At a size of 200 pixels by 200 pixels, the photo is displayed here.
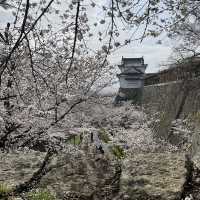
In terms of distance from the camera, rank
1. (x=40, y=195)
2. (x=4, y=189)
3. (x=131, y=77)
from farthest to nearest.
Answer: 1. (x=131, y=77)
2. (x=4, y=189)
3. (x=40, y=195)

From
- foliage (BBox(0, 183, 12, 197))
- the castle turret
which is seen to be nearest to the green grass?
foliage (BBox(0, 183, 12, 197))

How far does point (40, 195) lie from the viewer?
7227mm

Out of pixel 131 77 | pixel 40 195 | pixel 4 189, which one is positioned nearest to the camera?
pixel 40 195

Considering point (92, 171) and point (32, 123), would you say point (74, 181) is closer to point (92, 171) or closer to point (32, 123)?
point (92, 171)

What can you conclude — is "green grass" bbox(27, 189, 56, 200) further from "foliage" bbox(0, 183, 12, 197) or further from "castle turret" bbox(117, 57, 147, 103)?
"castle turret" bbox(117, 57, 147, 103)

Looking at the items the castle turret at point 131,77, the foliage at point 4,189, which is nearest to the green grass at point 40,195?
the foliage at point 4,189

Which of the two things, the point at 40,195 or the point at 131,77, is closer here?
the point at 40,195

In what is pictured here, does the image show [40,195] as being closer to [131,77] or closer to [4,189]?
[4,189]

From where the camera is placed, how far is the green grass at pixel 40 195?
7.14 metres

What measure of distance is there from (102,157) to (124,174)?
1.43 meters

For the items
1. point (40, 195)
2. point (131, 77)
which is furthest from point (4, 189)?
point (131, 77)

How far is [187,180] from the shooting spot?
745cm

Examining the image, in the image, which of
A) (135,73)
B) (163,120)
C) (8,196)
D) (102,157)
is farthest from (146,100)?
(8,196)

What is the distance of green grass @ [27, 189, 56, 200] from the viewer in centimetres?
714
